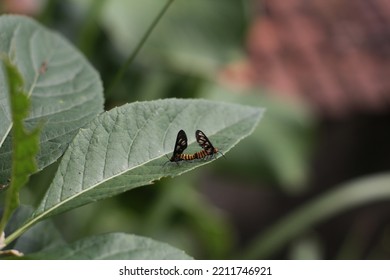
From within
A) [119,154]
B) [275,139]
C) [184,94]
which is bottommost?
[275,139]

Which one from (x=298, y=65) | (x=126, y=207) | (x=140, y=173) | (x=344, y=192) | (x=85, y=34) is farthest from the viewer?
(x=298, y=65)

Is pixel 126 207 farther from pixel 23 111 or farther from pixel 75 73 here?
pixel 23 111

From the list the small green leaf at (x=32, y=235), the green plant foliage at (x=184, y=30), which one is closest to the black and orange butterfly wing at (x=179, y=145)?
the small green leaf at (x=32, y=235)

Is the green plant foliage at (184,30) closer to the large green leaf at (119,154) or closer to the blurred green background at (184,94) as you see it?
the blurred green background at (184,94)

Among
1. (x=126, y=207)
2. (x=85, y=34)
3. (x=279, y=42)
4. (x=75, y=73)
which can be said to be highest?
(x=75, y=73)

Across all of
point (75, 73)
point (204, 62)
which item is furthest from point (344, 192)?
point (75, 73)

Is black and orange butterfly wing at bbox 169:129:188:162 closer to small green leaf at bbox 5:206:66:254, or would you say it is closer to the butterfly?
the butterfly

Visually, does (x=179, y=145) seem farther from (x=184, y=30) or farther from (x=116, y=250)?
(x=184, y=30)

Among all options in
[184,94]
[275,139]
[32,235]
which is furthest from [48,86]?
[275,139]
